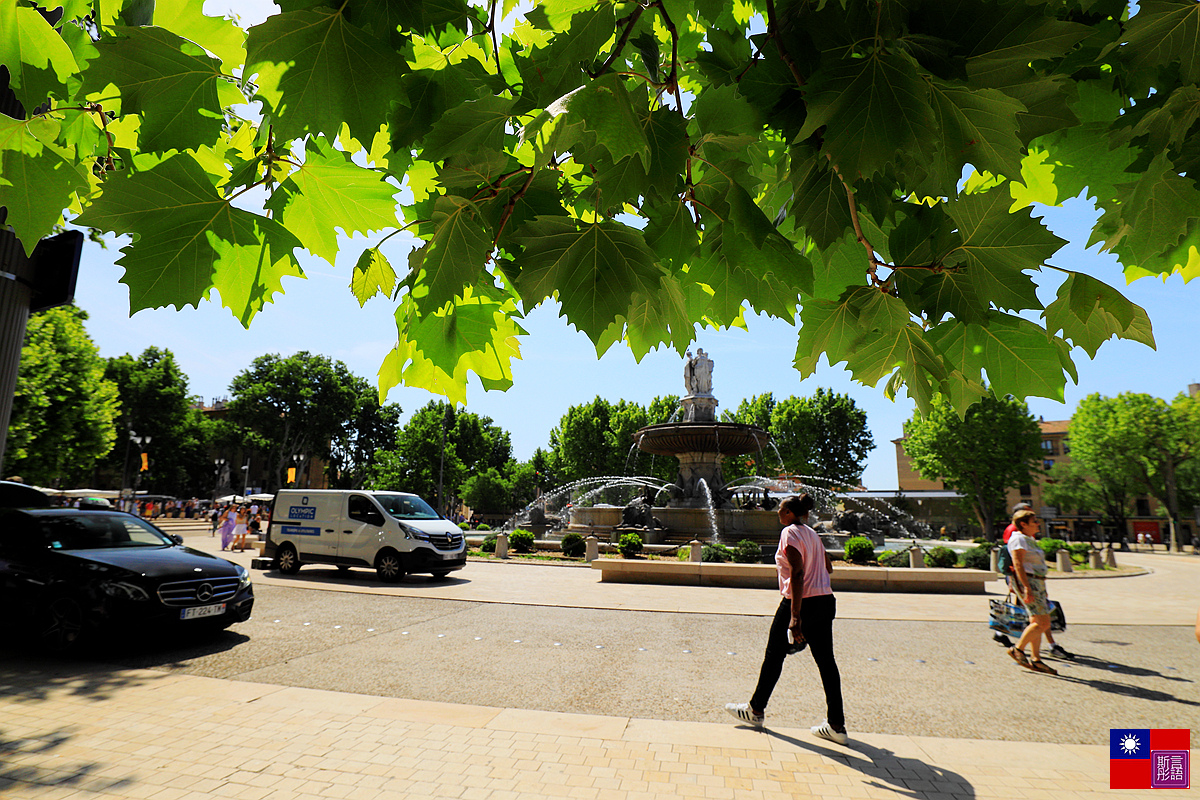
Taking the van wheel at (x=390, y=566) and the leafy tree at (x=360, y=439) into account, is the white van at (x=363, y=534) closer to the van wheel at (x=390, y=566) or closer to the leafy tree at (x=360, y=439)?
the van wheel at (x=390, y=566)

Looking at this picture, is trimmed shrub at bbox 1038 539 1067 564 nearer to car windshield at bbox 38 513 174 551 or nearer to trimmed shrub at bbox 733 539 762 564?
trimmed shrub at bbox 733 539 762 564

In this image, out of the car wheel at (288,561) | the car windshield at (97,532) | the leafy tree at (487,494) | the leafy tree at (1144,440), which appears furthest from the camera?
the leafy tree at (487,494)

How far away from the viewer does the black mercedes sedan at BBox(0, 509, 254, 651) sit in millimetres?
7355

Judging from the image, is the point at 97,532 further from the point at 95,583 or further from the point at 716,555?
the point at 716,555

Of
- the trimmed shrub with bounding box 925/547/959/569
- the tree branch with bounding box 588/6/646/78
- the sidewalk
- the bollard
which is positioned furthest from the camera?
the bollard

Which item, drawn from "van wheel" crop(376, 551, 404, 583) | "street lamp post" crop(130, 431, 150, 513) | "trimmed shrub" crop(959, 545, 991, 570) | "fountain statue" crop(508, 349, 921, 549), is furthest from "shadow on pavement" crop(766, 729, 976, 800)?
"street lamp post" crop(130, 431, 150, 513)

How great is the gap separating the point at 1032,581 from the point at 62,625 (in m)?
12.1

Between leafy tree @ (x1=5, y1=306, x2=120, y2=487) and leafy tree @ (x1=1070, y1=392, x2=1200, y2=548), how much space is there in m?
69.0

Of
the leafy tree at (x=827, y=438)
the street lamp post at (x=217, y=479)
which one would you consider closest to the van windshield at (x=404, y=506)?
the leafy tree at (x=827, y=438)

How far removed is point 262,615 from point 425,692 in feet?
18.8

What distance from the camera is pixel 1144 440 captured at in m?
48.6

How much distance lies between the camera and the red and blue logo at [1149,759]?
4.29m

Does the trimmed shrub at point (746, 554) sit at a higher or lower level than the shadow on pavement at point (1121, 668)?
higher

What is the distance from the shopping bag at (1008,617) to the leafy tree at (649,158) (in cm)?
789
